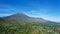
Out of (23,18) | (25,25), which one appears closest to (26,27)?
(25,25)

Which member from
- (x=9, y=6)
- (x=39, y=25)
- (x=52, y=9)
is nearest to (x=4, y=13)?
(x=9, y=6)

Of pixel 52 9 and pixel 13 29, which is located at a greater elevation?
pixel 52 9

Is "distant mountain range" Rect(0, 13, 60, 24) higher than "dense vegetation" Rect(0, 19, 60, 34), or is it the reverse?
"distant mountain range" Rect(0, 13, 60, 24)

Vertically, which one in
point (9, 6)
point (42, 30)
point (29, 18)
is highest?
point (9, 6)

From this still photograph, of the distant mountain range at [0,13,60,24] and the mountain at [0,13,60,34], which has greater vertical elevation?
the distant mountain range at [0,13,60,24]

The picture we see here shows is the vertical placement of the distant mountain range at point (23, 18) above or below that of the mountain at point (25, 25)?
above

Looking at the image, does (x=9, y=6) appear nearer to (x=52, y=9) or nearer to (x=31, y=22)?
(x=31, y=22)
